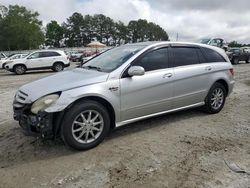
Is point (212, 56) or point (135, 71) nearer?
point (135, 71)

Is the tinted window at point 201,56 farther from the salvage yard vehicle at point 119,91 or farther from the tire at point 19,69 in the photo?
the tire at point 19,69

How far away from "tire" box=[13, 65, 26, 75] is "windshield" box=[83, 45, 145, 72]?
1472 cm

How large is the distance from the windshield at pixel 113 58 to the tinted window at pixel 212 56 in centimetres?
164

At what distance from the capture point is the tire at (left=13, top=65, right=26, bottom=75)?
19.1 m

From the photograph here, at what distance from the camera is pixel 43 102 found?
13.6 feet

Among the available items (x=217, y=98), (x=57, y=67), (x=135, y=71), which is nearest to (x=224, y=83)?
(x=217, y=98)

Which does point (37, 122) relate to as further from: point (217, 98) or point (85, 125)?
point (217, 98)

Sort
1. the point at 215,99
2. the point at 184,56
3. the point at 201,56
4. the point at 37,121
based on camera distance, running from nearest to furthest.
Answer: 1. the point at 37,121
2. the point at 184,56
3. the point at 201,56
4. the point at 215,99

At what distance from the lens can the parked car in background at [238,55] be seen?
82.6ft

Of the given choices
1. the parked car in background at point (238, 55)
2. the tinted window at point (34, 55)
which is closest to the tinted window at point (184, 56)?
the tinted window at point (34, 55)

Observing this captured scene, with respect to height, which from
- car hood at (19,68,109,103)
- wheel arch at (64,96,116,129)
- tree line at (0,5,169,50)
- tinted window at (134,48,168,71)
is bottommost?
wheel arch at (64,96,116,129)

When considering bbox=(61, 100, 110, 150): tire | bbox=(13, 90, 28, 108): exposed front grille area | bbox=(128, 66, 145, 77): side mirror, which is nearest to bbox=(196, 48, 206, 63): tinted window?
bbox=(128, 66, 145, 77): side mirror

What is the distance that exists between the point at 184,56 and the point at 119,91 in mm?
1840

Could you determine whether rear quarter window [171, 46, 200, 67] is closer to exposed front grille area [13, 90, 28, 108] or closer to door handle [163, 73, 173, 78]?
door handle [163, 73, 173, 78]
